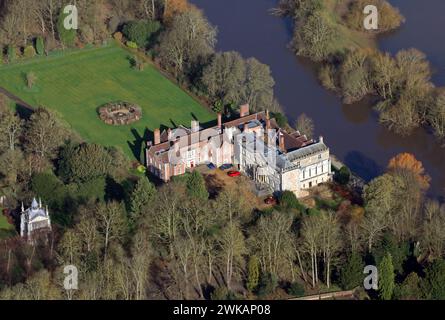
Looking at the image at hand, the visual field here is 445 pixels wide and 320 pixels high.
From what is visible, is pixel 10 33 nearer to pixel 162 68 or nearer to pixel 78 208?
Answer: pixel 162 68

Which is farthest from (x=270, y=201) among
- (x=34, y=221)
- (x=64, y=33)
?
(x=64, y=33)

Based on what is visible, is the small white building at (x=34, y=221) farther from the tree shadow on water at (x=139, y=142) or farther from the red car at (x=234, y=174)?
the red car at (x=234, y=174)

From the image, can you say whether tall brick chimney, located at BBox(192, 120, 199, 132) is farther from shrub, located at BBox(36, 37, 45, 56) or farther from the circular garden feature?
shrub, located at BBox(36, 37, 45, 56)

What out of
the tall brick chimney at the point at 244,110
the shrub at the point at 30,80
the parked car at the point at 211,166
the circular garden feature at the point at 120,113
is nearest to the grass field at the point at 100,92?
the shrub at the point at 30,80

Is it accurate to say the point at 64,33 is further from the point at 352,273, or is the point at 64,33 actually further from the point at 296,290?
the point at 352,273

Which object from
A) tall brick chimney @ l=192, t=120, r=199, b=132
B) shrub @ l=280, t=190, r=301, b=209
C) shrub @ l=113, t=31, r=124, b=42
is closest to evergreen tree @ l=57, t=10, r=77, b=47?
shrub @ l=113, t=31, r=124, b=42

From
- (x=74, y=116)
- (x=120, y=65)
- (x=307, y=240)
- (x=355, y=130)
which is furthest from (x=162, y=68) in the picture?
(x=307, y=240)
